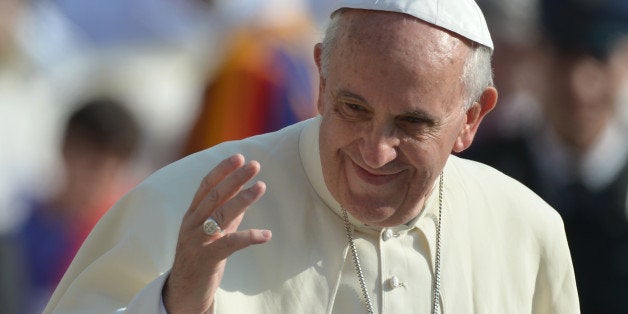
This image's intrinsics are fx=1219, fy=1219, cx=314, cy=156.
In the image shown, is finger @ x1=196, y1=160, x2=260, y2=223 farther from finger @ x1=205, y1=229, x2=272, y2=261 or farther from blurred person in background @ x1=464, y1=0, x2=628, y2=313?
blurred person in background @ x1=464, y1=0, x2=628, y2=313

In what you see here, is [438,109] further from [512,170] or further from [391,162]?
[512,170]

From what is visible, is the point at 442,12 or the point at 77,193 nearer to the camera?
the point at 442,12

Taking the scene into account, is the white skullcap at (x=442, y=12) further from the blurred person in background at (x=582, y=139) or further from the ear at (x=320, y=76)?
the blurred person in background at (x=582, y=139)

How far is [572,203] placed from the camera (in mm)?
5277

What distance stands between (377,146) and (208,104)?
7.28 feet

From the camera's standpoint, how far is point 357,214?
296 centimetres

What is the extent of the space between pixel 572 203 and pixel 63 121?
2186 millimetres

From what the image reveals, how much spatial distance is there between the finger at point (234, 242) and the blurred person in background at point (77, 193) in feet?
7.38

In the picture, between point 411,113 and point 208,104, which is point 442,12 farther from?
point 208,104

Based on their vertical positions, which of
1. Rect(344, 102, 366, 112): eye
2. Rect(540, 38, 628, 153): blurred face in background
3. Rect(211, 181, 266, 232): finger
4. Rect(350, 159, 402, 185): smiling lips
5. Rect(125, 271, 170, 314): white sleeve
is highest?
Rect(344, 102, 366, 112): eye

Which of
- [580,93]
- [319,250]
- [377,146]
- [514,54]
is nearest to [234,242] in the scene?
[377,146]

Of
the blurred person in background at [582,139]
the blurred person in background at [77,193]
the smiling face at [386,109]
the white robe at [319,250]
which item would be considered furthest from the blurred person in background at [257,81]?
the smiling face at [386,109]

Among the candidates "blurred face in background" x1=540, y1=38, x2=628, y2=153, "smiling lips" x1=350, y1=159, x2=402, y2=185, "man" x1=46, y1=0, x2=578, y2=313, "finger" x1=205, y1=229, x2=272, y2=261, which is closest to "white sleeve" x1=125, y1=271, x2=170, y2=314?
"man" x1=46, y1=0, x2=578, y2=313

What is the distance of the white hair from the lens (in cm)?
300
